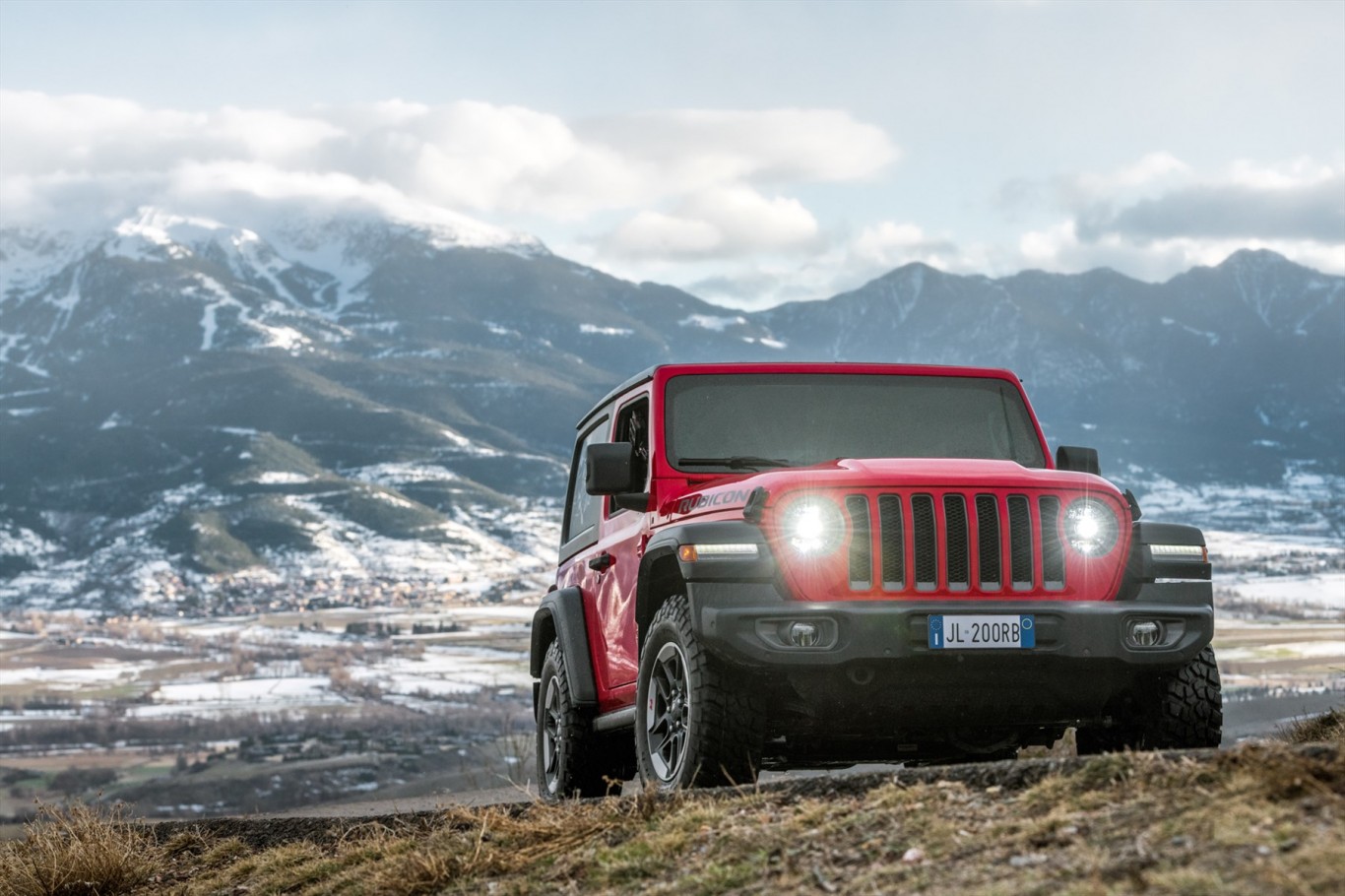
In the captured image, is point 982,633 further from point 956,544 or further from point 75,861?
point 75,861

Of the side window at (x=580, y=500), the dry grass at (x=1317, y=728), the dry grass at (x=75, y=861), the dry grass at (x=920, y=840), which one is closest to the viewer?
the dry grass at (x=920, y=840)

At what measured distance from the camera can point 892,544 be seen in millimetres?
6871

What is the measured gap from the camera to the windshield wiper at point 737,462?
8.24 metres

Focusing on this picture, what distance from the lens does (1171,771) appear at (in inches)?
204

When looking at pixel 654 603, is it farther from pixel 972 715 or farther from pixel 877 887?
pixel 877 887

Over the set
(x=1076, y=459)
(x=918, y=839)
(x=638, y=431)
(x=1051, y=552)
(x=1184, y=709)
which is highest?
(x=638, y=431)

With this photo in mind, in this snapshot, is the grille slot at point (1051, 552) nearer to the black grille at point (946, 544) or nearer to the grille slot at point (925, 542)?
the black grille at point (946, 544)

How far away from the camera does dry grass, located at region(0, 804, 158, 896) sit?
8328mm

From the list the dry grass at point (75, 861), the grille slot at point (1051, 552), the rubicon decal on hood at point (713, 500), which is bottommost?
the dry grass at point (75, 861)

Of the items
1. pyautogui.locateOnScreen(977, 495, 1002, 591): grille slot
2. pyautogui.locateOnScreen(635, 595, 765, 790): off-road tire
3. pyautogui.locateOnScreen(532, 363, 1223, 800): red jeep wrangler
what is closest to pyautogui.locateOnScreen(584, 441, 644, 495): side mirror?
pyautogui.locateOnScreen(532, 363, 1223, 800): red jeep wrangler

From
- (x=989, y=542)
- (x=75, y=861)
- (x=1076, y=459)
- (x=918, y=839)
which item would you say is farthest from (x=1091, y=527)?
(x=75, y=861)

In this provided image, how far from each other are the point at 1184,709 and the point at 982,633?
3.95 ft

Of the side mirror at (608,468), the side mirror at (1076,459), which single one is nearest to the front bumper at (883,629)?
the side mirror at (608,468)

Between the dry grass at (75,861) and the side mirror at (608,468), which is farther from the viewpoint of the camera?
the dry grass at (75,861)
